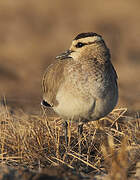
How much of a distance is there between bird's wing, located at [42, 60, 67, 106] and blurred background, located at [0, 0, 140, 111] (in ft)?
8.47

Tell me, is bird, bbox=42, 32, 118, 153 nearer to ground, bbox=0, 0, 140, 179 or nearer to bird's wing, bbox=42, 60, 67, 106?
bird's wing, bbox=42, 60, 67, 106

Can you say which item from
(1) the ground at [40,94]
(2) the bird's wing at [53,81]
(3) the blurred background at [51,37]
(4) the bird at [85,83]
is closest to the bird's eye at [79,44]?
(4) the bird at [85,83]

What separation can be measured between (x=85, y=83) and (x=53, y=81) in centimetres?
73

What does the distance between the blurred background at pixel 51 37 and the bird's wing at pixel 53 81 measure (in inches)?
102

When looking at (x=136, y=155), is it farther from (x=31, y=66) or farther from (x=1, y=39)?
(x=1, y=39)

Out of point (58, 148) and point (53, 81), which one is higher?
point (53, 81)

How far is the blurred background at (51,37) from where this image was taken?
1104 centimetres

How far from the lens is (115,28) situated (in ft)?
54.7

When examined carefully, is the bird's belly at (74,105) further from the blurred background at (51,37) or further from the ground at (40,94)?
the blurred background at (51,37)

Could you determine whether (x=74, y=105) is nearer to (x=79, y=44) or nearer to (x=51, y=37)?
(x=79, y=44)

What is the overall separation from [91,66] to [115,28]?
12172 millimetres

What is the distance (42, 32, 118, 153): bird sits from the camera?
15.3 ft

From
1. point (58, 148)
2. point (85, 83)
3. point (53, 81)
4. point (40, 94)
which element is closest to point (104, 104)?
point (85, 83)

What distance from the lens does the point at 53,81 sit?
5.32 meters
